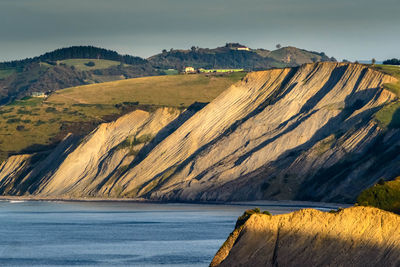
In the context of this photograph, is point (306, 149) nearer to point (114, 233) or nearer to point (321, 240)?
point (114, 233)

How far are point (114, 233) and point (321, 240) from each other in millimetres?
58099

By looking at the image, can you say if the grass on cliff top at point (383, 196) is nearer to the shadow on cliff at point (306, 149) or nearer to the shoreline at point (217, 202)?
the shoreline at point (217, 202)

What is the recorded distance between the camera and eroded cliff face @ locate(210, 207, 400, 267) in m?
48.2

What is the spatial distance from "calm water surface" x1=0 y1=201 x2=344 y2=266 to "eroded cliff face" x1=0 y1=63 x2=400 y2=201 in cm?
727

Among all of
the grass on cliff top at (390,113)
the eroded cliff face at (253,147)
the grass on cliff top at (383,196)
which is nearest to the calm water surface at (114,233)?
the eroded cliff face at (253,147)

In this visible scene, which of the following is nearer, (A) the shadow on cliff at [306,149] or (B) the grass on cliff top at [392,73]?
(A) the shadow on cliff at [306,149]

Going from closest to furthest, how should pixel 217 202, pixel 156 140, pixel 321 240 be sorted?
pixel 321 240
pixel 217 202
pixel 156 140

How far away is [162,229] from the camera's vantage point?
109 metres

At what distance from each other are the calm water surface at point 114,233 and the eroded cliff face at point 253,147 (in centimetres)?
727

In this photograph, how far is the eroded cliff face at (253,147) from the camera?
14412cm

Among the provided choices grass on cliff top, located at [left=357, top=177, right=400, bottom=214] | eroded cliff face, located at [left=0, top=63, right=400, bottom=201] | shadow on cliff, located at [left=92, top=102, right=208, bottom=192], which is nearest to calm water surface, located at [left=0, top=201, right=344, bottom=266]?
eroded cliff face, located at [left=0, top=63, right=400, bottom=201]

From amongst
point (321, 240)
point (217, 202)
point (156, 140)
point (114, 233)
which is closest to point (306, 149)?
point (217, 202)

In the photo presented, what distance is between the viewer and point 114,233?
10594 centimetres

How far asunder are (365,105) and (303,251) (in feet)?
350
